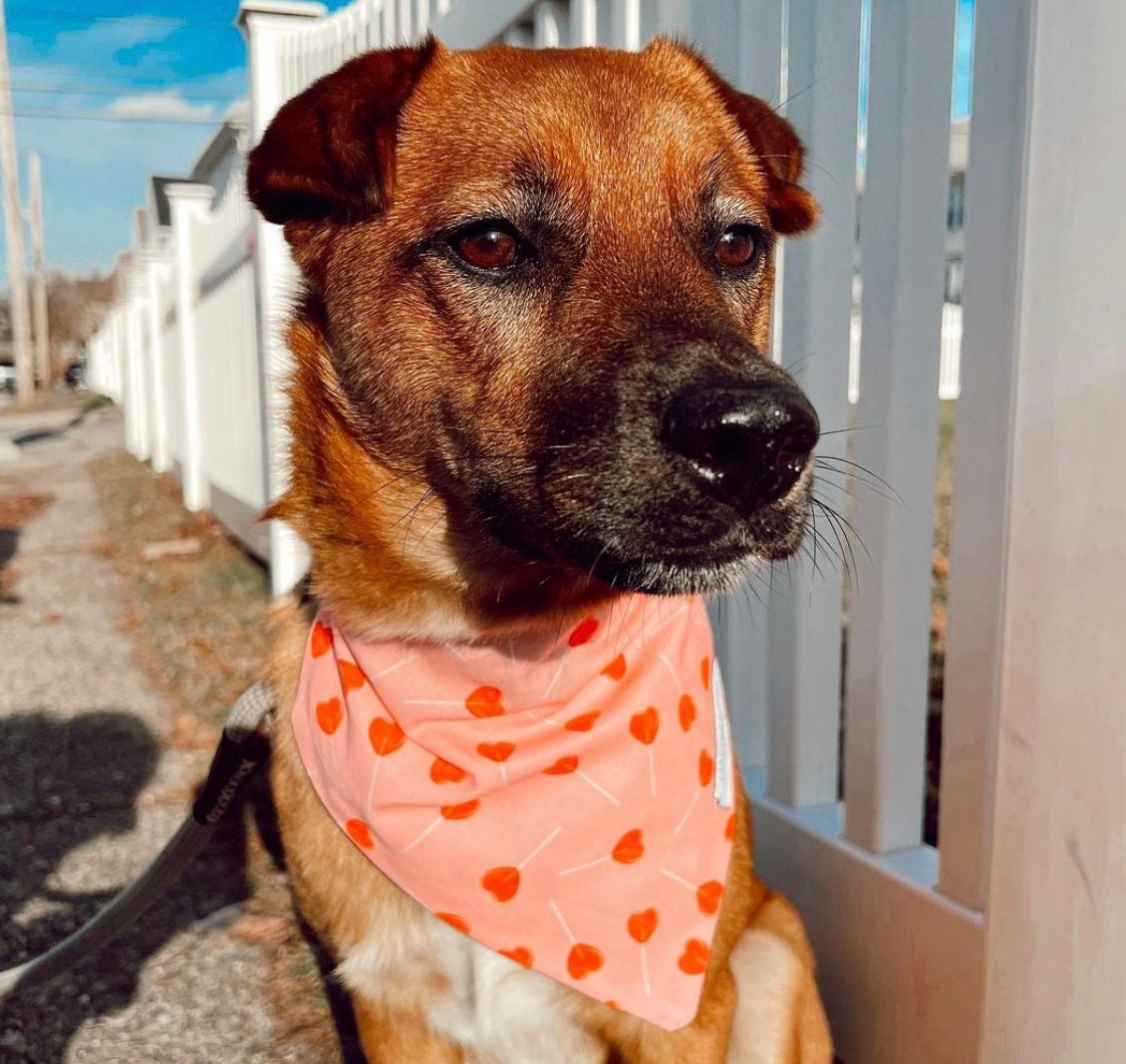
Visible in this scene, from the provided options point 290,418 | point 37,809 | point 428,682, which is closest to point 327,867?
point 428,682

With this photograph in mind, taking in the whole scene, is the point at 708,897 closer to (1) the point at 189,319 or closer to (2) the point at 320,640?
(2) the point at 320,640

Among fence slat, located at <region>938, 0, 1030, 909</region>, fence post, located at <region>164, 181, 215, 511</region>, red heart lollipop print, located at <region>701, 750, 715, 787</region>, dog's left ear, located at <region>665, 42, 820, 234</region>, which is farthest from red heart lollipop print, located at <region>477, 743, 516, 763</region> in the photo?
fence post, located at <region>164, 181, 215, 511</region>

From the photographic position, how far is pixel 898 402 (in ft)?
6.75

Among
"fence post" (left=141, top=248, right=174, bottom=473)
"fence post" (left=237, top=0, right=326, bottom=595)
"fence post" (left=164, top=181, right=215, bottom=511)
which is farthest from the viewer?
"fence post" (left=141, top=248, right=174, bottom=473)

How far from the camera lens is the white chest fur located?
1881 mm

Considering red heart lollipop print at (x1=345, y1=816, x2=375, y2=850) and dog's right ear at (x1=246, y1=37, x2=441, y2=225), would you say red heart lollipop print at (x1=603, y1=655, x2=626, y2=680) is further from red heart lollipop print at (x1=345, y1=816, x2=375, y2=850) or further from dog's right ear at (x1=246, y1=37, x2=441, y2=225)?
dog's right ear at (x1=246, y1=37, x2=441, y2=225)

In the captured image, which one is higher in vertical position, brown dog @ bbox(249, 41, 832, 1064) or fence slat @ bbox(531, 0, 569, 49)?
fence slat @ bbox(531, 0, 569, 49)

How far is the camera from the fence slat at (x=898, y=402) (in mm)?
1983

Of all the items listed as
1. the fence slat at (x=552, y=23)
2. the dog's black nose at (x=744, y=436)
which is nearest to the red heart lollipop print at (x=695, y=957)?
the dog's black nose at (x=744, y=436)

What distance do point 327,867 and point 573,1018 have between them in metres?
0.55

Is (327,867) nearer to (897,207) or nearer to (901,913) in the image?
(901,913)

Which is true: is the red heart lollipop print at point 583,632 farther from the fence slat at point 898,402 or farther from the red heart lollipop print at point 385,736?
the fence slat at point 898,402

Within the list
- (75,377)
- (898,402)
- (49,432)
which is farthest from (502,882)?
(75,377)

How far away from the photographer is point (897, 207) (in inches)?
79.1
